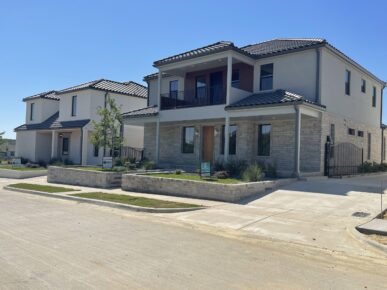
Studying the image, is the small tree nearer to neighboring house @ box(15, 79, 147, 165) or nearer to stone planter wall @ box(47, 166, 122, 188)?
stone planter wall @ box(47, 166, 122, 188)

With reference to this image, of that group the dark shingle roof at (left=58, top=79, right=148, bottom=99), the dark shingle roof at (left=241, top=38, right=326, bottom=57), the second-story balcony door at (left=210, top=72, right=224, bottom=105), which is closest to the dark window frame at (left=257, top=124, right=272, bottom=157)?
the second-story balcony door at (left=210, top=72, right=224, bottom=105)

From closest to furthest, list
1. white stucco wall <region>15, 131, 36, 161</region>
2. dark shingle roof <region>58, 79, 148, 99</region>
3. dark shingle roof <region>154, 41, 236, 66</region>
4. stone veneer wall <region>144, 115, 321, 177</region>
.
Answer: stone veneer wall <region>144, 115, 321, 177</region>
dark shingle roof <region>154, 41, 236, 66</region>
dark shingle roof <region>58, 79, 148, 99</region>
white stucco wall <region>15, 131, 36, 161</region>

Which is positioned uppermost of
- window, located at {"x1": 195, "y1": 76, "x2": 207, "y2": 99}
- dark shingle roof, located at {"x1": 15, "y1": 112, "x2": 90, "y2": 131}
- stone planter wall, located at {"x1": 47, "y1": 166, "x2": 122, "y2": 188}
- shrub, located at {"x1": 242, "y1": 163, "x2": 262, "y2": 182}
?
window, located at {"x1": 195, "y1": 76, "x2": 207, "y2": 99}

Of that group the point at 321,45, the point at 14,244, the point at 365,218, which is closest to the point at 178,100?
the point at 321,45

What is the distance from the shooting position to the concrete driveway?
848cm

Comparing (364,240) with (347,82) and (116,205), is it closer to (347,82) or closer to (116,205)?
(116,205)

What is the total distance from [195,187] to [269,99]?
6.55 meters

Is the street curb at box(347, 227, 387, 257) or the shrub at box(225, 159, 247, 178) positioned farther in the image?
the shrub at box(225, 159, 247, 178)

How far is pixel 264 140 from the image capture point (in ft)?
68.0

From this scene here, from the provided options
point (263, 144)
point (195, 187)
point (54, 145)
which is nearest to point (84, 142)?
point (54, 145)

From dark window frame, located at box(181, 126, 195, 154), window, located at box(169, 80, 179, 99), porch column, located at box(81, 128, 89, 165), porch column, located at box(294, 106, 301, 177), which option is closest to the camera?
porch column, located at box(294, 106, 301, 177)

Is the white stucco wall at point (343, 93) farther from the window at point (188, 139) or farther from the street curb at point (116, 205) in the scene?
the street curb at point (116, 205)

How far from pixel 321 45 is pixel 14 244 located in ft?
54.2

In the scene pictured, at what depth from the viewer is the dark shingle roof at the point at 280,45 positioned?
19.6m
